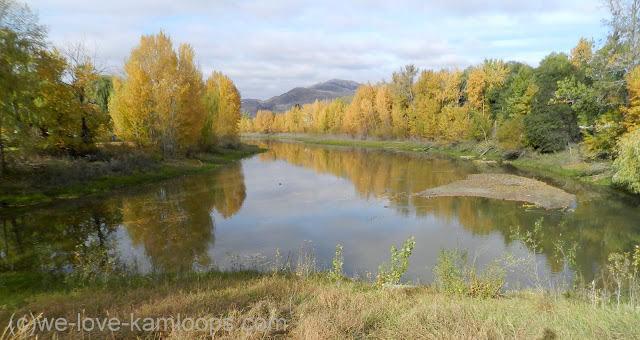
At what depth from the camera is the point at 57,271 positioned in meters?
9.49

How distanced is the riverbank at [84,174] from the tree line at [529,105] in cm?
Answer: 2998

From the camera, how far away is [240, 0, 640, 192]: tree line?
76.5ft

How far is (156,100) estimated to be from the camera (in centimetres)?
2922

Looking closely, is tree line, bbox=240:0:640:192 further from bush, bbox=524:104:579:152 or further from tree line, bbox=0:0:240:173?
tree line, bbox=0:0:240:173

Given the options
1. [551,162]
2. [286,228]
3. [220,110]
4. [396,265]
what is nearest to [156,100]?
[220,110]

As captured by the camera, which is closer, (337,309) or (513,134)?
(337,309)

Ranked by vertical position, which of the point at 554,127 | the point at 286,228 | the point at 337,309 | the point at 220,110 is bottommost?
the point at 286,228

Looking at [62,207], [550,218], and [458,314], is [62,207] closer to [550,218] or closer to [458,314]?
[458,314]

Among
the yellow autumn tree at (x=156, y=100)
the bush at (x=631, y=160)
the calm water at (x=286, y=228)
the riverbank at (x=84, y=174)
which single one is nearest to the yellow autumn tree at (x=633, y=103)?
the bush at (x=631, y=160)

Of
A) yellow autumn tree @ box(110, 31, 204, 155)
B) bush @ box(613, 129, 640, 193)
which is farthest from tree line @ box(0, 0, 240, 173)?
bush @ box(613, 129, 640, 193)

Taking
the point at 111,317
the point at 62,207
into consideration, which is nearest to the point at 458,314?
the point at 111,317

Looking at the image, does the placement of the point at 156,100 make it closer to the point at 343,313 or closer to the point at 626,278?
the point at 343,313

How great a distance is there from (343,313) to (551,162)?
117ft

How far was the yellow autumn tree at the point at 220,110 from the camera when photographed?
39.6m
